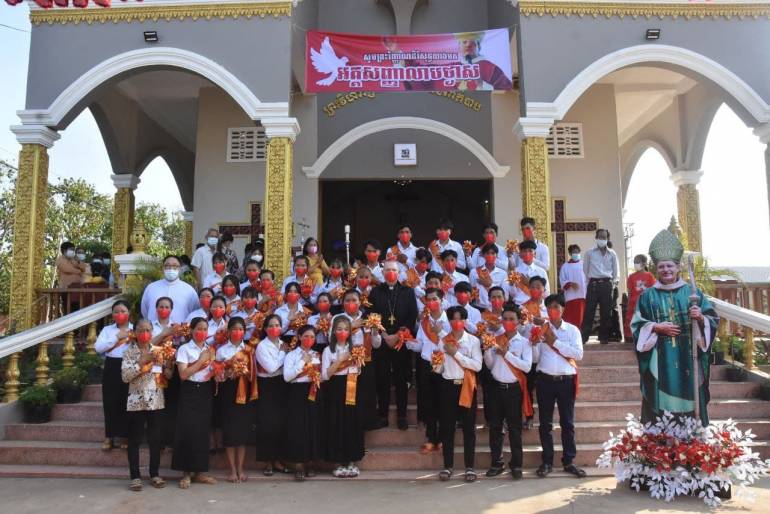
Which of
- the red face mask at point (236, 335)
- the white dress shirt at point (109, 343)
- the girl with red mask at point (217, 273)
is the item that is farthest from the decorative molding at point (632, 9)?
the white dress shirt at point (109, 343)

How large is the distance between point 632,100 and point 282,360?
395 inches

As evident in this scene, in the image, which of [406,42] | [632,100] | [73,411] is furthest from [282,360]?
[632,100]

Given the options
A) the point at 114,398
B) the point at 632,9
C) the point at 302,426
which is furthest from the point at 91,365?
the point at 632,9

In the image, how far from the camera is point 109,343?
569cm

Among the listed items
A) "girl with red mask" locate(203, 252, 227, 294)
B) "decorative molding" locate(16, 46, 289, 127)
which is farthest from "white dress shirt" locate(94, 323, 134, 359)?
"decorative molding" locate(16, 46, 289, 127)

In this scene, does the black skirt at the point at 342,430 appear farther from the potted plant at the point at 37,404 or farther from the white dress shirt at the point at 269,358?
the potted plant at the point at 37,404

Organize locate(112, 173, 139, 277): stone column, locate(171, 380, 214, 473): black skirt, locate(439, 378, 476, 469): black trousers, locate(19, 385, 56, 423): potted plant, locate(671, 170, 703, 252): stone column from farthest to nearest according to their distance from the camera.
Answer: locate(112, 173, 139, 277): stone column → locate(671, 170, 703, 252): stone column → locate(19, 385, 56, 423): potted plant → locate(439, 378, 476, 469): black trousers → locate(171, 380, 214, 473): black skirt

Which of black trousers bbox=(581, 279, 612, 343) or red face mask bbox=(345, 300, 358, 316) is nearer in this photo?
red face mask bbox=(345, 300, 358, 316)

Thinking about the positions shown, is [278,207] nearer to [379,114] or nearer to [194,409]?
[194,409]

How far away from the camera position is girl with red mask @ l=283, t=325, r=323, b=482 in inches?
220

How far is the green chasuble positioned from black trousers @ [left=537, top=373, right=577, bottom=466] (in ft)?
2.11

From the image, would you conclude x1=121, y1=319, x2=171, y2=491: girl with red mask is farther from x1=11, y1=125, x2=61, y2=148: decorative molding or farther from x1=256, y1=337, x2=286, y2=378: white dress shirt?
x1=11, y1=125, x2=61, y2=148: decorative molding

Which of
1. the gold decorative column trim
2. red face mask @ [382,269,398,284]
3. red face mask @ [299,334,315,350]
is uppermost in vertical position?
the gold decorative column trim

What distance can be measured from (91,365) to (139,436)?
91.3 inches
